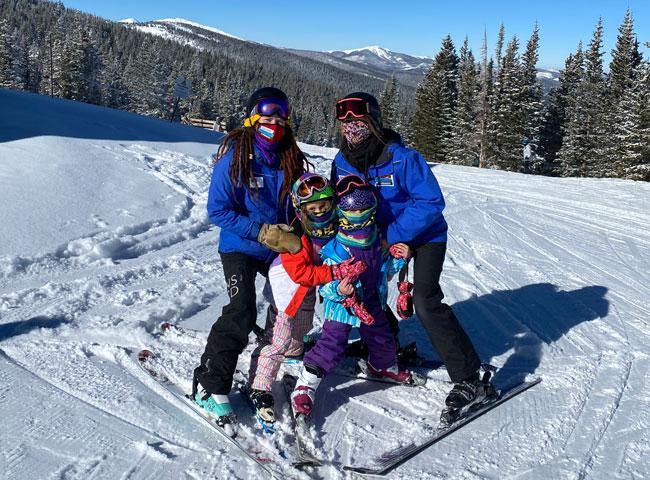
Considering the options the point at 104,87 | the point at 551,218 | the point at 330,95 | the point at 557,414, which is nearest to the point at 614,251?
the point at 551,218

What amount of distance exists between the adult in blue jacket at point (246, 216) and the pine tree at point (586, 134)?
3207 centimetres

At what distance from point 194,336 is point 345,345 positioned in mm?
1406

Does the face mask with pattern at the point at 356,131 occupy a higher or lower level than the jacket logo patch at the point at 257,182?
higher

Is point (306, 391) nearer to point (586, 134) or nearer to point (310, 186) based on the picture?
point (310, 186)

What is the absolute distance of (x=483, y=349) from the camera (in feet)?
14.7

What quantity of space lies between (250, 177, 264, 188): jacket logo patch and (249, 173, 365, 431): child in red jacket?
10.4 inches

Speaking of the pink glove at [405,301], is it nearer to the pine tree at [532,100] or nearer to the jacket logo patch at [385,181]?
the jacket logo patch at [385,181]

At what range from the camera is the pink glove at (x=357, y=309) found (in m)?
3.10

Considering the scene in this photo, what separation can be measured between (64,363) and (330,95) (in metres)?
135

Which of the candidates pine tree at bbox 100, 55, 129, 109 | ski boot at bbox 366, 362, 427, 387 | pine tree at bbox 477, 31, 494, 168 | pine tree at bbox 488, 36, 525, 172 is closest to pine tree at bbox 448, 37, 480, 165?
pine tree at bbox 477, 31, 494, 168

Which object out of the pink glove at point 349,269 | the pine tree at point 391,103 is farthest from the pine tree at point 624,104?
the pink glove at point 349,269

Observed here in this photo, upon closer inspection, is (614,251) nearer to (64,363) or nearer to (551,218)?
(551,218)

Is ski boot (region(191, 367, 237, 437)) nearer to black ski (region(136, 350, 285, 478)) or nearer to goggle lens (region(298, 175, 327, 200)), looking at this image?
black ski (region(136, 350, 285, 478))

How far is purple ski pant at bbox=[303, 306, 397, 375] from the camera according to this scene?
320cm
